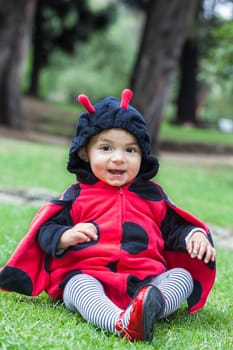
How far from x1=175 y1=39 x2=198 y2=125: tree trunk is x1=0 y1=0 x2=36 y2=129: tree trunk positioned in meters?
9.33

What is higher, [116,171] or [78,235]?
[116,171]

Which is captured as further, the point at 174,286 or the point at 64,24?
the point at 64,24

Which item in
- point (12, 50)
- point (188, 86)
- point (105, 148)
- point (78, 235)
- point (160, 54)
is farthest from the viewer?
point (188, 86)

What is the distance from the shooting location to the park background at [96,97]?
2711 millimetres

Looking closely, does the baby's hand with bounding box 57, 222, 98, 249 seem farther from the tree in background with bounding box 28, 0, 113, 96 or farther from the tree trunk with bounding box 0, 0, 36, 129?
the tree in background with bounding box 28, 0, 113, 96

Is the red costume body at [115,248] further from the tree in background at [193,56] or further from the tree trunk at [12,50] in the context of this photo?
the tree in background at [193,56]

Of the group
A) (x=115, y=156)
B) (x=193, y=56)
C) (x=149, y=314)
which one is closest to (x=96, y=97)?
(x=193, y=56)

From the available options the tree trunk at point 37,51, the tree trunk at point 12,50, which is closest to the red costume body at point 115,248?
the tree trunk at point 12,50

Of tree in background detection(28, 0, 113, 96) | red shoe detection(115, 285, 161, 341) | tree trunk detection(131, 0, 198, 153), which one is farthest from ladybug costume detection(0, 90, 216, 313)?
tree in background detection(28, 0, 113, 96)

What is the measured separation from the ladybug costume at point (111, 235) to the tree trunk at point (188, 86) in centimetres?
2078

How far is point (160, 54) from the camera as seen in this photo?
44.3ft

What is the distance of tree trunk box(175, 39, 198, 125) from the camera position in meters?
24.2

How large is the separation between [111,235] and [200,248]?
403 millimetres

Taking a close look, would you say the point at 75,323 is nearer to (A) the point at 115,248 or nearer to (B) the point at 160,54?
(A) the point at 115,248
